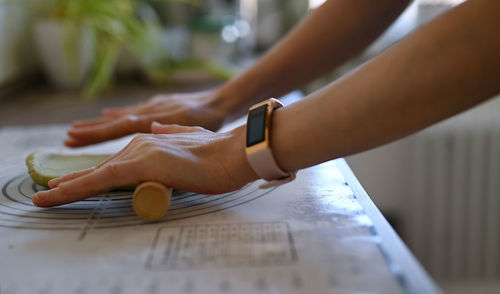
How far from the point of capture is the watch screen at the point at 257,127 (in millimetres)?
610

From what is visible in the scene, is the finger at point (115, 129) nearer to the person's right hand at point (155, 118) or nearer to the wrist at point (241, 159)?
the person's right hand at point (155, 118)

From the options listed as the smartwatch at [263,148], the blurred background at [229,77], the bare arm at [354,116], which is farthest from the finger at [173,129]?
the blurred background at [229,77]

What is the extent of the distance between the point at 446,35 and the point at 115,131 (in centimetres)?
58

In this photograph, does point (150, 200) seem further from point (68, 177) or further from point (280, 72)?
point (280, 72)

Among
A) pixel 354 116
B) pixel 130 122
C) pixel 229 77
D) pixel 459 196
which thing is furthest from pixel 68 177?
pixel 459 196

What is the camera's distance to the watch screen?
0.61 meters

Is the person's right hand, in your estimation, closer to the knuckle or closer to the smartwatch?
the knuckle

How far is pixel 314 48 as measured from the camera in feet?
3.03

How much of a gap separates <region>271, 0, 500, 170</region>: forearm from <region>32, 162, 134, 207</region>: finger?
185 millimetres

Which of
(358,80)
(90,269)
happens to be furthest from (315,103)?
(90,269)

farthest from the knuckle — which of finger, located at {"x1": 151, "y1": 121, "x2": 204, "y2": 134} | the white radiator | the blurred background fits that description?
the white radiator

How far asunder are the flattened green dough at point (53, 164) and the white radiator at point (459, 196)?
1628 millimetres

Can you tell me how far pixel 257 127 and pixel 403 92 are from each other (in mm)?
175

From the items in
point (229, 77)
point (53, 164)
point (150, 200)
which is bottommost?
point (150, 200)
